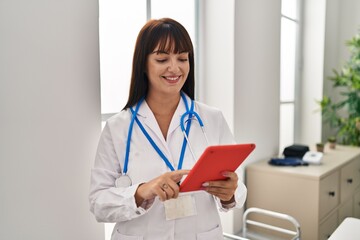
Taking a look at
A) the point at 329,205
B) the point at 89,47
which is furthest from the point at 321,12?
the point at 89,47

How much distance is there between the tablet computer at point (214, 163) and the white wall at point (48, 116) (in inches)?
21.6

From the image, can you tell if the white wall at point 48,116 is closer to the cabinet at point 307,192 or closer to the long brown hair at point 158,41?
the long brown hair at point 158,41

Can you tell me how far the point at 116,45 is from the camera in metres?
1.79

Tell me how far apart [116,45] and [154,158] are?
80cm

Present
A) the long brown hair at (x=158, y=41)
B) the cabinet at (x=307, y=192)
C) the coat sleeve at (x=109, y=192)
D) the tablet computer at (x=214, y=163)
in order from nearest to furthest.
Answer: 1. the tablet computer at (x=214, y=163)
2. the coat sleeve at (x=109, y=192)
3. the long brown hair at (x=158, y=41)
4. the cabinet at (x=307, y=192)

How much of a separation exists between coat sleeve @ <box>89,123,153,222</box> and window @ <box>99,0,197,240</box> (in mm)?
528

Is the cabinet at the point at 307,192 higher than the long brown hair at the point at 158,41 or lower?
lower

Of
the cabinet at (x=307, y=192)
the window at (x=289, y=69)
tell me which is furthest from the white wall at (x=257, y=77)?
the window at (x=289, y=69)

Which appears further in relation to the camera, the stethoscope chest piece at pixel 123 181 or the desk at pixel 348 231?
the desk at pixel 348 231

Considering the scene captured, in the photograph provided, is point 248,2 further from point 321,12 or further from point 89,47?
point 321,12

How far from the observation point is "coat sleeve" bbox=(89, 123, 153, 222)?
113 centimetres

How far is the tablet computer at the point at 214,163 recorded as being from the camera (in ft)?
2.97

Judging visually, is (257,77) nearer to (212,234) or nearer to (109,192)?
(212,234)

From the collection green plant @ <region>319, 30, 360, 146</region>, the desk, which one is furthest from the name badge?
green plant @ <region>319, 30, 360, 146</region>
